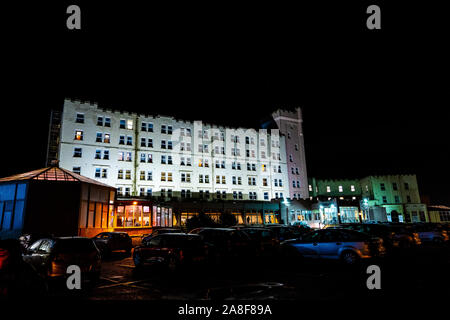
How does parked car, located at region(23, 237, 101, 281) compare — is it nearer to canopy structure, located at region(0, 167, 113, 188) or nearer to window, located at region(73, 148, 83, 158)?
canopy structure, located at region(0, 167, 113, 188)

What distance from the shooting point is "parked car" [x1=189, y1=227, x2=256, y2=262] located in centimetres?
1320

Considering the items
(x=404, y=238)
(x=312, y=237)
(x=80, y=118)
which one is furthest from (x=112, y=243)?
(x=80, y=118)

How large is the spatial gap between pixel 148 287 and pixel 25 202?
21039 mm

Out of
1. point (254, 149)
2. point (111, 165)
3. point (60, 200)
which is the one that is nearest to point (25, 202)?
point (60, 200)

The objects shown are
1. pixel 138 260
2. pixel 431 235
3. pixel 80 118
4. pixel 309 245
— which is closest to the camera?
pixel 138 260

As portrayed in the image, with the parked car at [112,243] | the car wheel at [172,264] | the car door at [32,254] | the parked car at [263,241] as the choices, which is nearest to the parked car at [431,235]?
the parked car at [263,241]

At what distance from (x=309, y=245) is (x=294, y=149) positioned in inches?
1670

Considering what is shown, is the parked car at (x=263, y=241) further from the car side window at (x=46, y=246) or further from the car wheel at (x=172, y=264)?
the car side window at (x=46, y=246)

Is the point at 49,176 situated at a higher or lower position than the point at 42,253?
higher

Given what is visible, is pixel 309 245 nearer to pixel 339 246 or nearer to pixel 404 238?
pixel 339 246

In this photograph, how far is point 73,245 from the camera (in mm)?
9539

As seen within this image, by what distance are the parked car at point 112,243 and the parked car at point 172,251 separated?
6958 millimetres

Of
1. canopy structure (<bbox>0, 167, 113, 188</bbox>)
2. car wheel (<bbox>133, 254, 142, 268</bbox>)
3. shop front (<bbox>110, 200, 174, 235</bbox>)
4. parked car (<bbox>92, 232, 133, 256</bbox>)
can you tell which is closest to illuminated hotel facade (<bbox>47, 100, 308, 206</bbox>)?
shop front (<bbox>110, 200, 174, 235</bbox>)

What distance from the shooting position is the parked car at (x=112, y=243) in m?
17.5
